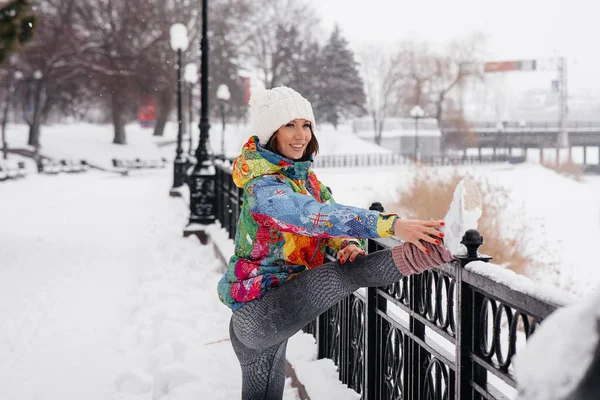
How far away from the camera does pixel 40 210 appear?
666 inches

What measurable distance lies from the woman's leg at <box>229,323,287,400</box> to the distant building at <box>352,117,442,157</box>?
66.4 metres

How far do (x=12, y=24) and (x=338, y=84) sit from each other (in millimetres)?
56296

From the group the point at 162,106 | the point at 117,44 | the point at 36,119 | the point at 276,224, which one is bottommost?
the point at 276,224

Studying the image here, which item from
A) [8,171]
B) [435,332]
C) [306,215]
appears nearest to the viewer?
[306,215]

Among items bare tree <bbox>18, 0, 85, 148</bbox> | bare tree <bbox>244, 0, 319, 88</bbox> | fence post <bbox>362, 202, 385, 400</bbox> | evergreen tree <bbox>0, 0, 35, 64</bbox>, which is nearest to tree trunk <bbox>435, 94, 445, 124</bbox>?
bare tree <bbox>244, 0, 319, 88</bbox>

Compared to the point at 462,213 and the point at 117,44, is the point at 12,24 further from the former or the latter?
the point at 117,44

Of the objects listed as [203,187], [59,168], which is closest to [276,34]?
[59,168]

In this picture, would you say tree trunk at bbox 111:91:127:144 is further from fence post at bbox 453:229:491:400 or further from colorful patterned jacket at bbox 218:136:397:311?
fence post at bbox 453:229:491:400

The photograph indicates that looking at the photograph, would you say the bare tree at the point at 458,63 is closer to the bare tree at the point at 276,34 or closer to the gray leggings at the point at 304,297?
the bare tree at the point at 276,34

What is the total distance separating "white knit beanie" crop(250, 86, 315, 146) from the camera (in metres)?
2.93

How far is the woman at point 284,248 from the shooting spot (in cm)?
256

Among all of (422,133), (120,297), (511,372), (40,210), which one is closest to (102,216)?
(40,210)

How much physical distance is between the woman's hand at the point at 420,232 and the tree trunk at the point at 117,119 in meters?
50.5

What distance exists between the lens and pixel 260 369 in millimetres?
3117
